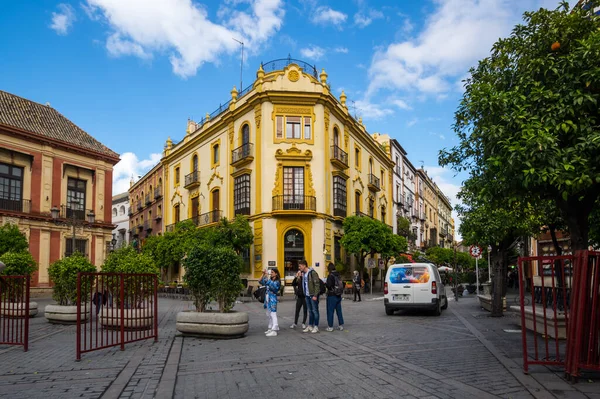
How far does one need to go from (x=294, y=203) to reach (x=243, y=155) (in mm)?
4874

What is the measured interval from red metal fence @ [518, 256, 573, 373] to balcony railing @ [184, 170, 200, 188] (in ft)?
95.9

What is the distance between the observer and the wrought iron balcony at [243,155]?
31.1 metres

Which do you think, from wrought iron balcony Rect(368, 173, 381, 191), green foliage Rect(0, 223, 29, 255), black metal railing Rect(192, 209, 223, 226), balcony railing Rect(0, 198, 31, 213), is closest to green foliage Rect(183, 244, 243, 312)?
green foliage Rect(0, 223, 29, 255)

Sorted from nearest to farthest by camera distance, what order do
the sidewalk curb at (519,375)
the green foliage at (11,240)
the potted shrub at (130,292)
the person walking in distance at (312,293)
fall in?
the sidewalk curb at (519,375) < the potted shrub at (130,292) < the person walking in distance at (312,293) < the green foliage at (11,240)

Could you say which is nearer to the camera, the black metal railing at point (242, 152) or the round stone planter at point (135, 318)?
the round stone planter at point (135, 318)

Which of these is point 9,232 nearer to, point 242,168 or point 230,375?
point 242,168

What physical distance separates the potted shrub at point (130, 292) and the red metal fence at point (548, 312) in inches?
260

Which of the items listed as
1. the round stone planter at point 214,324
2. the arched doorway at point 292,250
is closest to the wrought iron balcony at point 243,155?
the arched doorway at point 292,250

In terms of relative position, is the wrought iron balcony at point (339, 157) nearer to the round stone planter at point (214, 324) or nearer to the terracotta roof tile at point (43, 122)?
the terracotta roof tile at point (43, 122)

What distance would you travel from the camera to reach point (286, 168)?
100.0ft

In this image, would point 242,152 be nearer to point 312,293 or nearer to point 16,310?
point 312,293

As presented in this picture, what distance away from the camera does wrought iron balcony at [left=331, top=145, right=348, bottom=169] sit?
3175 cm

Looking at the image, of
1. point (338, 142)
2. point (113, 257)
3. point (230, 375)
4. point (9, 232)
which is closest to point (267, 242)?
point (338, 142)

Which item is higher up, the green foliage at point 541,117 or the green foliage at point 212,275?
the green foliage at point 541,117
